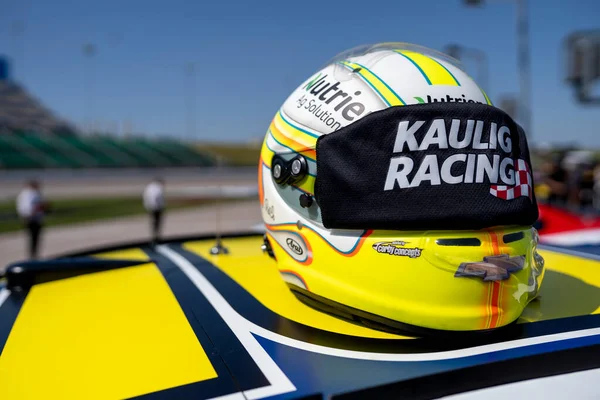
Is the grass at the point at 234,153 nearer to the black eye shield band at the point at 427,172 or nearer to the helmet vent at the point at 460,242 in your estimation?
the black eye shield band at the point at 427,172

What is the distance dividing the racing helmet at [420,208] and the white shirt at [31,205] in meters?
9.06

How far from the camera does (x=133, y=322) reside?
146cm

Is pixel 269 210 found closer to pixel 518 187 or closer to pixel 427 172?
pixel 427 172

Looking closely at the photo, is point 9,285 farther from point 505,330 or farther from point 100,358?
point 505,330

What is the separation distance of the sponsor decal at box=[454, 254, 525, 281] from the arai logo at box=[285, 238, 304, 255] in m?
0.51

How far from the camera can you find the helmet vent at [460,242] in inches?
50.0

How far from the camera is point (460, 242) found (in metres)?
1.27

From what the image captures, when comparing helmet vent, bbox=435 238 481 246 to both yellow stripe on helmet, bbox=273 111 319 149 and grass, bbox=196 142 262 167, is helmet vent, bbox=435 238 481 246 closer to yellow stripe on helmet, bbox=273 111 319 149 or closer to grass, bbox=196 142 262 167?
yellow stripe on helmet, bbox=273 111 319 149

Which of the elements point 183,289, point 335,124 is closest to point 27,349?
point 183,289

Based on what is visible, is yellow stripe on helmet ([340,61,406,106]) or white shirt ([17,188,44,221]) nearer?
yellow stripe on helmet ([340,61,406,106])

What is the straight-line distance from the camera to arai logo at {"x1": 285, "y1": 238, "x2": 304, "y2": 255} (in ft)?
5.15

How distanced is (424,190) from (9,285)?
5.57ft

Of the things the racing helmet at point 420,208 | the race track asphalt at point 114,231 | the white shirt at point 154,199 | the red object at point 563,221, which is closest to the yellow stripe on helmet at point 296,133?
the racing helmet at point 420,208

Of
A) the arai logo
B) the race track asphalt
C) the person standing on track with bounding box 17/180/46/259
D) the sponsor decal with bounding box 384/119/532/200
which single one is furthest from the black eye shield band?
the person standing on track with bounding box 17/180/46/259
